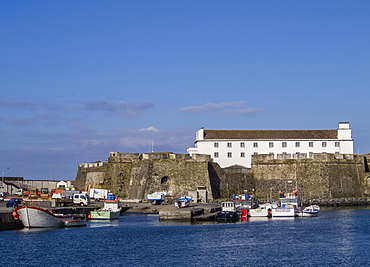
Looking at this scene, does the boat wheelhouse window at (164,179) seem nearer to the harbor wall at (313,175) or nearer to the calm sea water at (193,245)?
the harbor wall at (313,175)

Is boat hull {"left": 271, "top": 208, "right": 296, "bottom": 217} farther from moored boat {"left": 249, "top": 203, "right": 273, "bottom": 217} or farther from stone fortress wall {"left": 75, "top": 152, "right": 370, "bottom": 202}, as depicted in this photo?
stone fortress wall {"left": 75, "top": 152, "right": 370, "bottom": 202}

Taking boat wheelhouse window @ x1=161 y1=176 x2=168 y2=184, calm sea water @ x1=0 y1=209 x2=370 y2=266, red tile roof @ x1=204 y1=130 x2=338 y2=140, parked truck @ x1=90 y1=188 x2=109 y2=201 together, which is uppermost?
red tile roof @ x1=204 y1=130 x2=338 y2=140

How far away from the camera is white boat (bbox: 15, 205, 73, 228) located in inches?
1481

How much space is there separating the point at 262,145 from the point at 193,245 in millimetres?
36020

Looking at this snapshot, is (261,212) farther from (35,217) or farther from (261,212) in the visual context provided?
(35,217)

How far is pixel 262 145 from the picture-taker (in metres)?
66.5

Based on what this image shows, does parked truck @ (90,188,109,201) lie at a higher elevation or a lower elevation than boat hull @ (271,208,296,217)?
higher

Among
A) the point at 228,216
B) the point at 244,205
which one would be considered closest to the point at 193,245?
the point at 228,216

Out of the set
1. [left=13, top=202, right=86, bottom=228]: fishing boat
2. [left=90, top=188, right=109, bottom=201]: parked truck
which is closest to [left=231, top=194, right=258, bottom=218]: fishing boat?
[left=90, top=188, right=109, bottom=201]: parked truck

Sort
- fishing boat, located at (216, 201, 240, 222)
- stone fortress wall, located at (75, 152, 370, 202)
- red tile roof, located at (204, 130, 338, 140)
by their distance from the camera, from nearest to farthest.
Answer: fishing boat, located at (216, 201, 240, 222), stone fortress wall, located at (75, 152, 370, 202), red tile roof, located at (204, 130, 338, 140)

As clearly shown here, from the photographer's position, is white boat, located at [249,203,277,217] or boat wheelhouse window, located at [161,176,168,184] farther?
boat wheelhouse window, located at [161,176,168,184]

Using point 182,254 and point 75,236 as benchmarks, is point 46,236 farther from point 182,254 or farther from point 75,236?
point 182,254

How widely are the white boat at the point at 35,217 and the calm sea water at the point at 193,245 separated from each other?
99 cm

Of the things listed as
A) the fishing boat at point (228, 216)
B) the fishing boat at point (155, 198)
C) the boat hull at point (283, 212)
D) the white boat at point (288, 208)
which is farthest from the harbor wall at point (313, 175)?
the fishing boat at point (228, 216)
